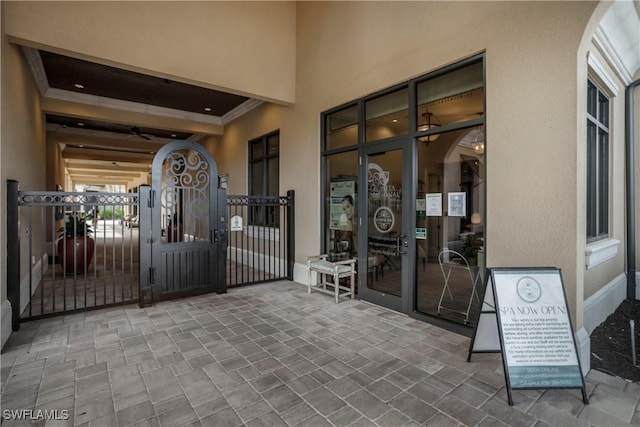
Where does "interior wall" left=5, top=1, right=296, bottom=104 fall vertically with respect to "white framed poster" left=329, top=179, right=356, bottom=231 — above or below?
above

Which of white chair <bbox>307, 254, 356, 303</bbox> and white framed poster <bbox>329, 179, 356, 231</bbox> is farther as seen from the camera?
white framed poster <bbox>329, 179, 356, 231</bbox>

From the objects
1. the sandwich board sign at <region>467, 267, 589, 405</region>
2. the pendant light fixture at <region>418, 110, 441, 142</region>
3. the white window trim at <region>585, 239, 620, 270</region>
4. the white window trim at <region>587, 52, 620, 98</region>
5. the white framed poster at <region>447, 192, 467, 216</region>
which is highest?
the white window trim at <region>587, 52, 620, 98</region>

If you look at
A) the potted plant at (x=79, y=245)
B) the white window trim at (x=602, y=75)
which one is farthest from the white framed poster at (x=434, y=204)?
the potted plant at (x=79, y=245)

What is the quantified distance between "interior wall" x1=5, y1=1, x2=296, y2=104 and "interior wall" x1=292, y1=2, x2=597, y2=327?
81.0 inches

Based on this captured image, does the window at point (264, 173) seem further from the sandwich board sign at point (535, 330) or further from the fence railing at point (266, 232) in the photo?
the sandwich board sign at point (535, 330)

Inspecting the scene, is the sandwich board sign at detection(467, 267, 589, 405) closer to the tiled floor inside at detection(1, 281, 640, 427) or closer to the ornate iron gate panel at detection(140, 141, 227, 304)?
the tiled floor inside at detection(1, 281, 640, 427)

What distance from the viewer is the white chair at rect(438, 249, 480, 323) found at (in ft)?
11.1

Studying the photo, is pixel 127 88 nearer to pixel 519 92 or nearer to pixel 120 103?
pixel 120 103

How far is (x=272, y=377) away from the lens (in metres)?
2.45

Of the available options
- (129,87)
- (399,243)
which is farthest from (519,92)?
(129,87)

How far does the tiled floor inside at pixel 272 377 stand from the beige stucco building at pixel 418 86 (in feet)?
1.82

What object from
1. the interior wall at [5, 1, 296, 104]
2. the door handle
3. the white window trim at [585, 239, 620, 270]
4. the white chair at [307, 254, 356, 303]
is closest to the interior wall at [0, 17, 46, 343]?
the interior wall at [5, 1, 296, 104]

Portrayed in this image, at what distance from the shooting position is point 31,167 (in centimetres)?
490

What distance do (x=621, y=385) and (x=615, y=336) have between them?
3.69 ft
